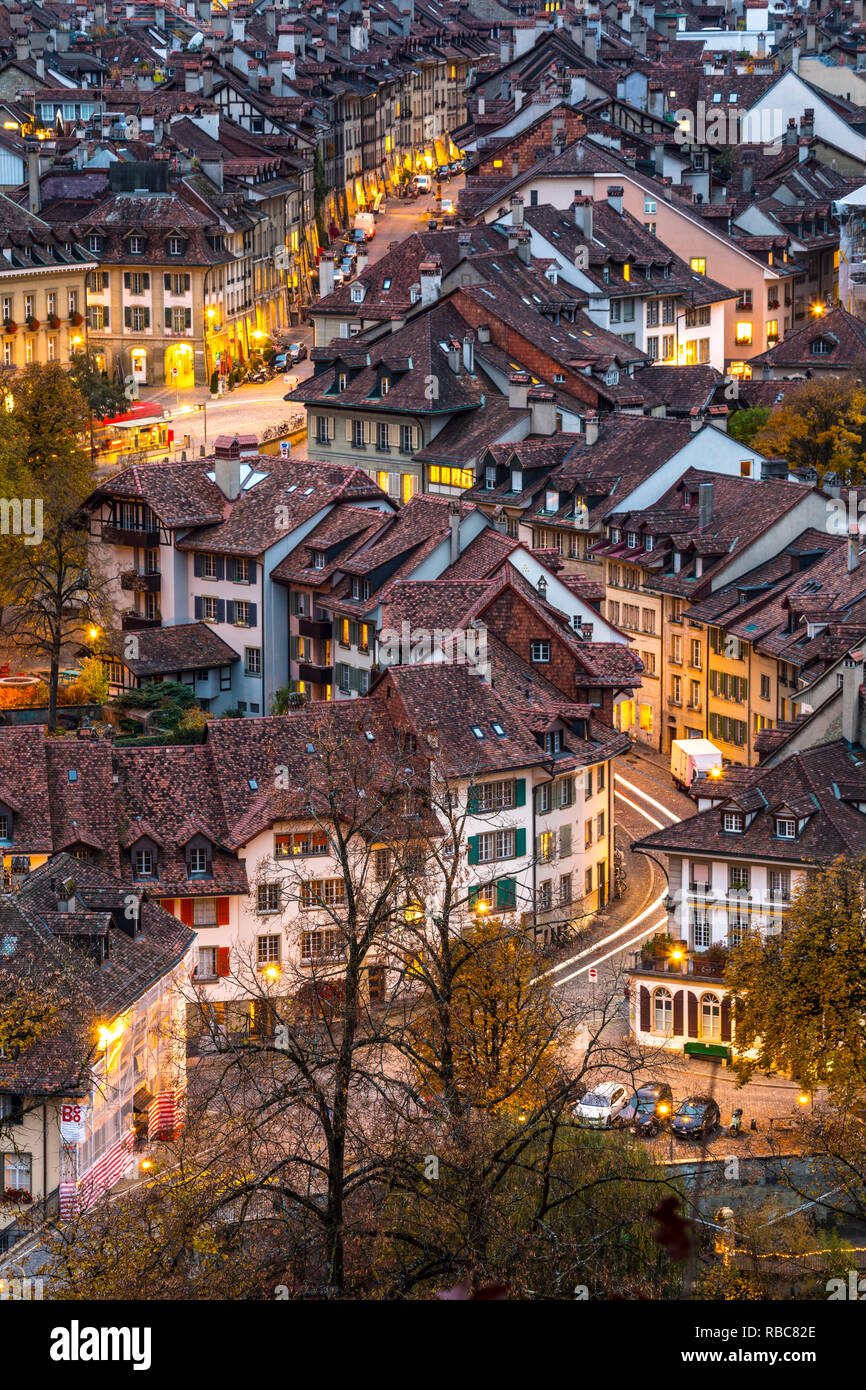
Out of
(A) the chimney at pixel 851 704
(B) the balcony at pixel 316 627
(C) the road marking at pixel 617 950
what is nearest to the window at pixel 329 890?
(C) the road marking at pixel 617 950

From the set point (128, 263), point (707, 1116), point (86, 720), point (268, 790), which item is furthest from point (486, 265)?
point (707, 1116)

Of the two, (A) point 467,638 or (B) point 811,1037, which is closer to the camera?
(B) point 811,1037

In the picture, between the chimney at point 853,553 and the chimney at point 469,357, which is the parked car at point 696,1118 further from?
the chimney at point 469,357

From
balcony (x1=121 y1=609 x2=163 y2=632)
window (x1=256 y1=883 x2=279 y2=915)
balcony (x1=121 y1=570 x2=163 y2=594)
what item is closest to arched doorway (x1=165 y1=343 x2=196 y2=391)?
balcony (x1=121 y1=570 x2=163 y2=594)

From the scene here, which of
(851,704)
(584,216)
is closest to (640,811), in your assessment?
(851,704)

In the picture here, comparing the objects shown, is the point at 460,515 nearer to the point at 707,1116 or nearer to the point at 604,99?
the point at 707,1116

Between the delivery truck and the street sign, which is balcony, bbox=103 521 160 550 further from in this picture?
the street sign
